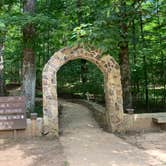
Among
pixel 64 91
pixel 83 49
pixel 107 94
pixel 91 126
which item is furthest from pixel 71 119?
pixel 64 91

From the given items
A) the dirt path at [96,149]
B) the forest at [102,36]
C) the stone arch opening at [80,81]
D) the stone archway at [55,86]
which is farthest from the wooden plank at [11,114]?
the stone arch opening at [80,81]

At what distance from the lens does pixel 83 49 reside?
10875 millimetres

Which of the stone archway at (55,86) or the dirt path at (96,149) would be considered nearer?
the dirt path at (96,149)

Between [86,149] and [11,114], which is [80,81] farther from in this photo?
[86,149]

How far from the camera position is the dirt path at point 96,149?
7.14 m

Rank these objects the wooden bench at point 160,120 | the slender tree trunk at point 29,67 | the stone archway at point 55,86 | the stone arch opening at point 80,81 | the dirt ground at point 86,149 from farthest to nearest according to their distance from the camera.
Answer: the stone arch opening at point 80,81, the slender tree trunk at point 29,67, the wooden bench at point 160,120, the stone archway at point 55,86, the dirt ground at point 86,149

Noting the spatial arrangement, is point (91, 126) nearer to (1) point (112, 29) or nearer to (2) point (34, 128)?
(2) point (34, 128)

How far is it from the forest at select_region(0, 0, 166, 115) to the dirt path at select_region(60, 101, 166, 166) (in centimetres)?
228

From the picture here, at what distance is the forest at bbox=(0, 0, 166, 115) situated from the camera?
1027 centimetres

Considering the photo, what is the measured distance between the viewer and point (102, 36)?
959 cm

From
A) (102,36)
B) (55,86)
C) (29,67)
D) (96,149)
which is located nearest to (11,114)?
(55,86)

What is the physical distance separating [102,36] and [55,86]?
2334mm

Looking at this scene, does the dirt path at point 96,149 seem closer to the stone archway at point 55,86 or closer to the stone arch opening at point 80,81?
the stone archway at point 55,86

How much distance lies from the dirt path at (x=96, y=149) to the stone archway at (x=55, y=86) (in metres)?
0.57
